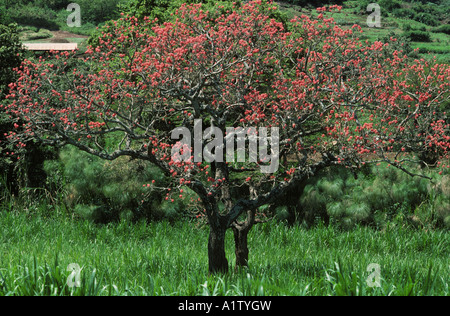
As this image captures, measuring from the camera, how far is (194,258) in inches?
363

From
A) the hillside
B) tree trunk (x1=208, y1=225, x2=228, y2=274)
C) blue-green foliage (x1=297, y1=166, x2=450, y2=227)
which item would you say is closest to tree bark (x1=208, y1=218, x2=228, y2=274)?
tree trunk (x1=208, y1=225, x2=228, y2=274)

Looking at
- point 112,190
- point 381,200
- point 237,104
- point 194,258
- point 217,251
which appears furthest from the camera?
point 381,200

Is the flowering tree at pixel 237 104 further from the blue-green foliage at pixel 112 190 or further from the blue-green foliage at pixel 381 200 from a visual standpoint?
the blue-green foliage at pixel 381 200

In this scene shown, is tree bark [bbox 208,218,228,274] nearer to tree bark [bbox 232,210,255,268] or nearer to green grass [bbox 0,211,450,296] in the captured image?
green grass [bbox 0,211,450,296]

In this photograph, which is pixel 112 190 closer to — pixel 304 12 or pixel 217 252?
pixel 217 252

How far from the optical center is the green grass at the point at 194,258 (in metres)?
6.03

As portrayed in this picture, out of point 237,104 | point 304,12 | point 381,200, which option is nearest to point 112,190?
point 237,104

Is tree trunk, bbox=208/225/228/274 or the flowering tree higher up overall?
the flowering tree

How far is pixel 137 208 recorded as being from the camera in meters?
12.8

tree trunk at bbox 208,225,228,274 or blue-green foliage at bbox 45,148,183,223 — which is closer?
tree trunk at bbox 208,225,228,274

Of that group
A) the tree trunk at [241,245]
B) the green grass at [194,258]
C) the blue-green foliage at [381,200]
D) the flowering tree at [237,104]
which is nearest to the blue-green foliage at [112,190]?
the green grass at [194,258]

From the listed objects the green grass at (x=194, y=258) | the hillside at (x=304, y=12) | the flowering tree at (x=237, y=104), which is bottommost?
the green grass at (x=194, y=258)

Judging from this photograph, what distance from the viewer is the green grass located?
603 centimetres

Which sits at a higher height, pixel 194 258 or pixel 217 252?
pixel 217 252
